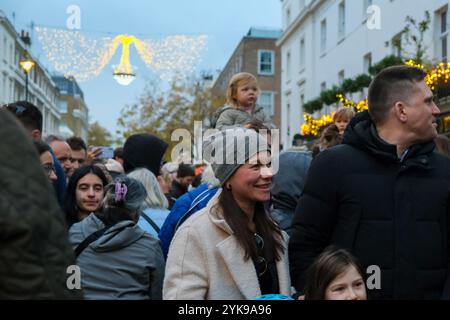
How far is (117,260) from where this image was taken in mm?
3871

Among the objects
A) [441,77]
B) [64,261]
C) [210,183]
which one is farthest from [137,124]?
[64,261]

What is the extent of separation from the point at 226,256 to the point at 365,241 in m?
0.67

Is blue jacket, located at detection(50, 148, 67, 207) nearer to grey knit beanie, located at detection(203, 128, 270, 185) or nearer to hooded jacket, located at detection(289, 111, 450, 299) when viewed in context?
grey knit beanie, located at detection(203, 128, 270, 185)

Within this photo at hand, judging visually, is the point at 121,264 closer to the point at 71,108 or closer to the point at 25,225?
the point at 25,225

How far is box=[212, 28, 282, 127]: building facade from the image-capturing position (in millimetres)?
47156

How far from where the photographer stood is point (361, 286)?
3.00 meters

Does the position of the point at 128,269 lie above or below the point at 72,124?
below

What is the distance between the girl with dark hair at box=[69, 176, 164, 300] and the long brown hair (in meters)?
0.94

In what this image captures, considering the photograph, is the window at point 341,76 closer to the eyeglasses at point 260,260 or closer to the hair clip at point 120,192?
the hair clip at point 120,192

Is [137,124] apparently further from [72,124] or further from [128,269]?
[72,124]

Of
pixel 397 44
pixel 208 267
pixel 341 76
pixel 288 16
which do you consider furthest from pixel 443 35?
pixel 288 16

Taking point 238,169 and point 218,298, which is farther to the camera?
point 238,169

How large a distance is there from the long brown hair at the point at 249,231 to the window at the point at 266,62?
152ft

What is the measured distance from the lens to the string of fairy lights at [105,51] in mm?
6508
